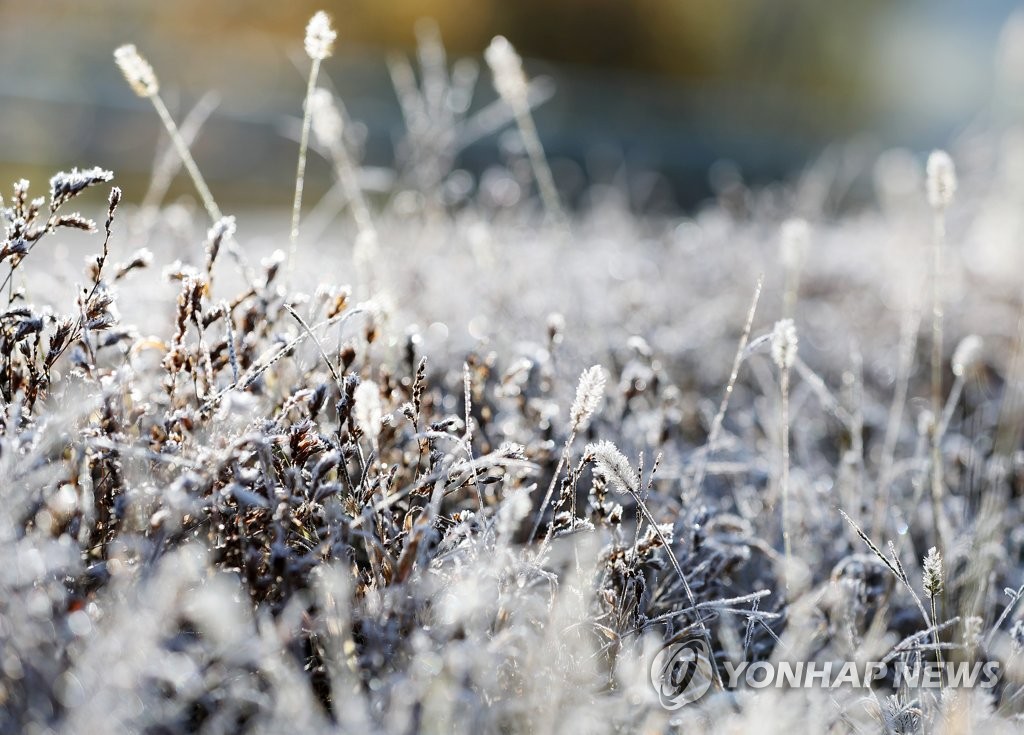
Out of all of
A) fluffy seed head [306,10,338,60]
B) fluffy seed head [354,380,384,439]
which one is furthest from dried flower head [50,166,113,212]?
fluffy seed head [354,380,384,439]

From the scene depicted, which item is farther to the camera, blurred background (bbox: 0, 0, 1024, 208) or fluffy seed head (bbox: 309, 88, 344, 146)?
blurred background (bbox: 0, 0, 1024, 208)

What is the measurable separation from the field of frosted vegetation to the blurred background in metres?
2.84

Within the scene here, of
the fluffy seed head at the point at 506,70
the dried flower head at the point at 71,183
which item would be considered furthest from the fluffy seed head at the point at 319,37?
the fluffy seed head at the point at 506,70

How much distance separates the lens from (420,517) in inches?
64.6

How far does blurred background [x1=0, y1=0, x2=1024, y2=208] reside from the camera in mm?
12539

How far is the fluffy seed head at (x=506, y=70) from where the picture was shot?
2788 mm

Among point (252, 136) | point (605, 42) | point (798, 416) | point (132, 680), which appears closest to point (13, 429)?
point (132, 680)

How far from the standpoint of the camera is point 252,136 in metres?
12.8

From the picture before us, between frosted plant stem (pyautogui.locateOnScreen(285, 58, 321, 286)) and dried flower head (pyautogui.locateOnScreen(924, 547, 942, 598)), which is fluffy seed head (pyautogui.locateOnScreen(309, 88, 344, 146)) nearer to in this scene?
frosted plant stem (pyautogui.locateOnScreen(285, 58, 321, 286))

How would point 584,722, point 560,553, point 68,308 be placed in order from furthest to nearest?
1. point 68,308
2. point 560,553
3. point 584,722

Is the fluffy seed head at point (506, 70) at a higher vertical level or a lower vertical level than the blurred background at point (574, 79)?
lower

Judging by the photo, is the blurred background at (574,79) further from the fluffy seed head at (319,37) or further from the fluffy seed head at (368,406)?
the fluffy seed head at (368,406)

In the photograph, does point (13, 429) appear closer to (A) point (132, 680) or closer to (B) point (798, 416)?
(A) point (132, 680)

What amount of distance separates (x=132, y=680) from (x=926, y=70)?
30403 mm
